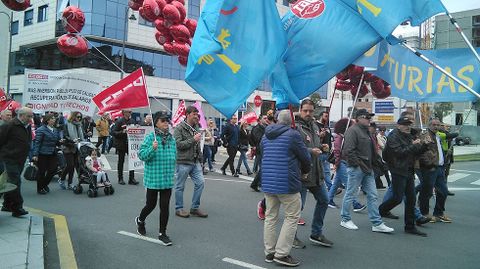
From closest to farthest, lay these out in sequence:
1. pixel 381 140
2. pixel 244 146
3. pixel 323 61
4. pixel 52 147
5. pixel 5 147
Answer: pixel 323 61
pixel 5 147
pixel 52 147
pixel 381 140
pixel 244 146

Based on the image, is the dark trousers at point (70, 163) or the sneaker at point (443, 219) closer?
the sneaker at point (443, 219)

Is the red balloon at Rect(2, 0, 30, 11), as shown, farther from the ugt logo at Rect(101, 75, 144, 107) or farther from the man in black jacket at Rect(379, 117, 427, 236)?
the man in black jacket at Rect(379, 117, 427, 236)

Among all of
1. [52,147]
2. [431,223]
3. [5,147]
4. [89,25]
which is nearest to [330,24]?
[431,223]

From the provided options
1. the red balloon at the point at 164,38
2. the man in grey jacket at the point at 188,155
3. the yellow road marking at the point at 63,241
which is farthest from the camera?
the red balloon at the point at 164,38

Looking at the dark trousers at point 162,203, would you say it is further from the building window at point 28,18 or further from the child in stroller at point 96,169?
the building window at point 28,18

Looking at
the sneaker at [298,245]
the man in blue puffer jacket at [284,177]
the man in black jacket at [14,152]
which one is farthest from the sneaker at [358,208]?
the man in black jacket at [14,152]

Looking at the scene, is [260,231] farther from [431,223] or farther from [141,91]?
[431,223]

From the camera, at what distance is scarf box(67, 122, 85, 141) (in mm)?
9488

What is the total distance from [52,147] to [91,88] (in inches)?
62.2

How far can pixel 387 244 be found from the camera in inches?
232

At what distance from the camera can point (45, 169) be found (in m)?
8.94

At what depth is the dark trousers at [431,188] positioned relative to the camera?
725 centimetres

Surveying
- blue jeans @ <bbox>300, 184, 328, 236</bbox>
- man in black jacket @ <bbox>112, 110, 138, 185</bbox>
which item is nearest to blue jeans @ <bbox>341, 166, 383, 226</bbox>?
blue jeans @ <bbox>300, 184, 328, 236</bbox>

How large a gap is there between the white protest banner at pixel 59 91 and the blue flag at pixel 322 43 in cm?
537
